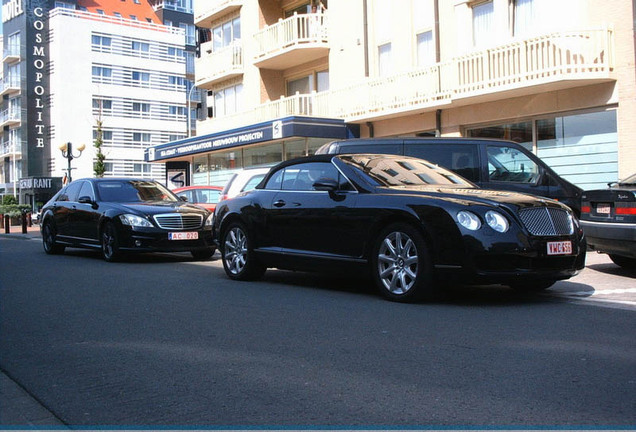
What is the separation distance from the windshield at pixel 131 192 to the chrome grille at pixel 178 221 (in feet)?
4.19

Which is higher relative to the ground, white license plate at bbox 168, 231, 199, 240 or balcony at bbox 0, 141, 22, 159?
balcony at bbox 0, 141, 22, 159

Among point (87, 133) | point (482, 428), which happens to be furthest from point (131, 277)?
point (87, 133)

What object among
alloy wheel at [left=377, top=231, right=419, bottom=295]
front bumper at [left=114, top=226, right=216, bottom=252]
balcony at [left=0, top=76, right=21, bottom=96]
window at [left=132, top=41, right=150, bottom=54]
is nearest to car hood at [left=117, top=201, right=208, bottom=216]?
front bumper at [left=114, top=226, right=216, bottom=252]

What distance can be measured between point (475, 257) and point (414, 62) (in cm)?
1609

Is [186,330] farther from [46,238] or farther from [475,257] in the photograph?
[46,238]

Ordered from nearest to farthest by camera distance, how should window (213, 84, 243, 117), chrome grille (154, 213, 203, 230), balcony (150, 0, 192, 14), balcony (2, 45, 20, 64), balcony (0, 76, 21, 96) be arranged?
1. chrome grille (154, 213, 203, 230)
2. window (213, 84, 243, 117)
3. balcony (2, 45, 20, 64)
4. balcony (0, 76, 21, 96)
5. balcony (150, 0, 192, 14)

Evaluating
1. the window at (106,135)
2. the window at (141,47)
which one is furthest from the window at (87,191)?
the window at (141,47)

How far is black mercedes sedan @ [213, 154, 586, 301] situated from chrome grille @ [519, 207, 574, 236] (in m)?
0.01

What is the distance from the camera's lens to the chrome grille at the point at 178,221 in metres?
12.2

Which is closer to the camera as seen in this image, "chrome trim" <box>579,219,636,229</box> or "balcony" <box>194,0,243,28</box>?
"chrome trim" <box>579,219,636,229</box>

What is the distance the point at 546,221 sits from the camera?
276 inches

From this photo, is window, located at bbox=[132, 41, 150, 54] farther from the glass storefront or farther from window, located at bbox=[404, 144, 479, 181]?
window, located at bbox=[404, 144, 479, 181]

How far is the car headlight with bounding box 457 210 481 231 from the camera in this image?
678 centimetres

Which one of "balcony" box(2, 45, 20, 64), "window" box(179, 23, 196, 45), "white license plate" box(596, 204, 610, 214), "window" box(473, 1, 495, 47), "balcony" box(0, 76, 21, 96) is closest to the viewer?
"white license plate" box(596, 204, 610, 214)
